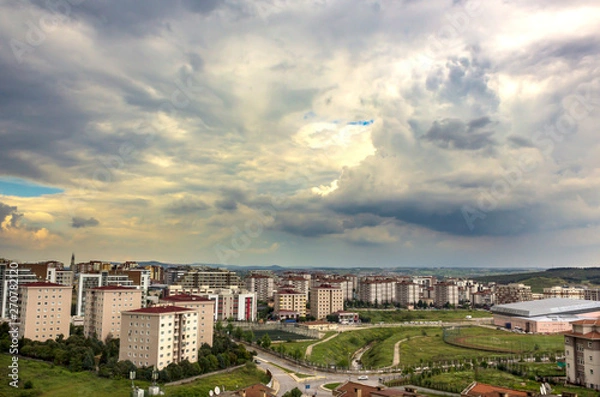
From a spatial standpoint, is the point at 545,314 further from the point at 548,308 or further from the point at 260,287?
the point at 260,287

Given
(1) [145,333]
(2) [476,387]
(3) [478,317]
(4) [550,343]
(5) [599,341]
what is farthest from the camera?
(3) [478,317]

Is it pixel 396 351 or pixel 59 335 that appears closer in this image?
pixel 59 335

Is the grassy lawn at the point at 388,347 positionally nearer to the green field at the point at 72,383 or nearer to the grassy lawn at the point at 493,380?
the grassy lawn at the point at 493,380

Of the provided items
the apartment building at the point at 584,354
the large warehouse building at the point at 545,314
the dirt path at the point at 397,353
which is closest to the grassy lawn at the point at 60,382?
the dirt path at the point at 397,353

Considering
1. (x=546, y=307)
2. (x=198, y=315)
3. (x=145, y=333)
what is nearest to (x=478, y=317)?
(x=546, y=307)

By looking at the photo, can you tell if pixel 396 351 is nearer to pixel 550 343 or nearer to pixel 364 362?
pixel 364 362

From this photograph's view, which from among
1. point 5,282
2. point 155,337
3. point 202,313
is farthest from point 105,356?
point 5,282
